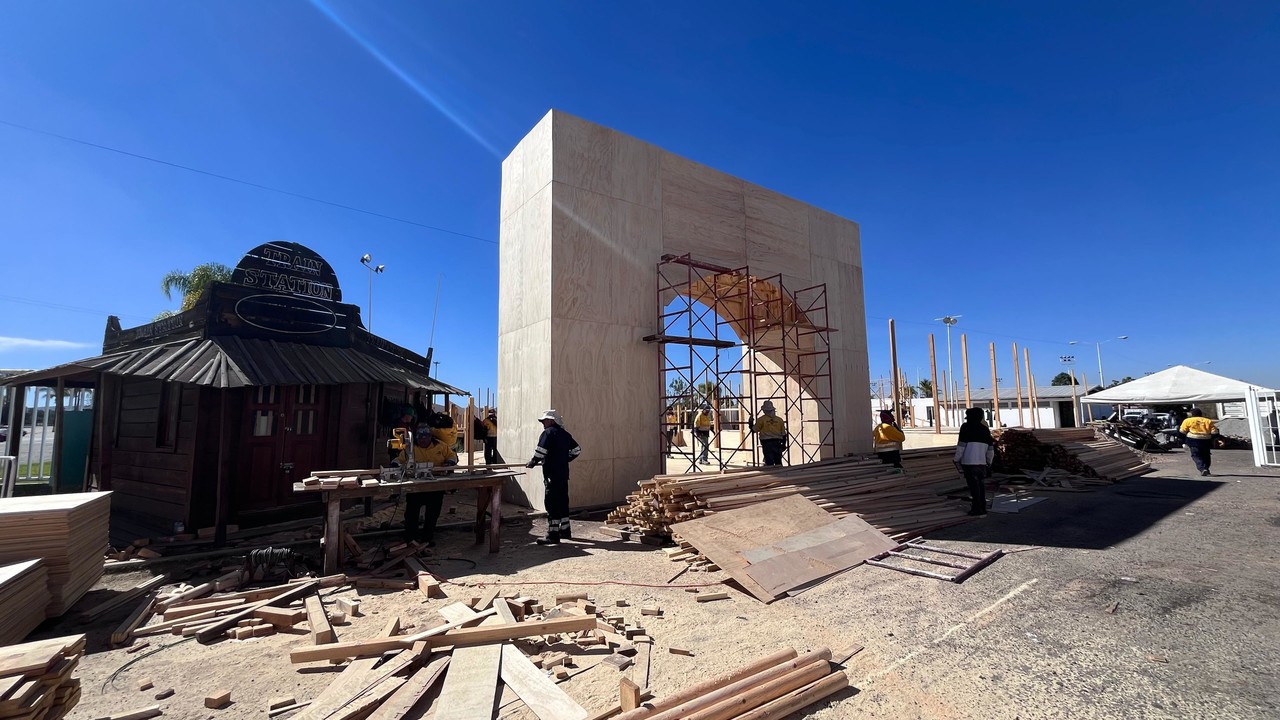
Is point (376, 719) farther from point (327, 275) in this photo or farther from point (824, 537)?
point (327, 275)

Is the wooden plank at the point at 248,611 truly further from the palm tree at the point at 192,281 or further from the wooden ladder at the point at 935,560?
the palm tree at the point at 192,281

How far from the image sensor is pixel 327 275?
10812mm

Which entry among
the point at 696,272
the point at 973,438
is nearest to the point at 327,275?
the point at 696,272

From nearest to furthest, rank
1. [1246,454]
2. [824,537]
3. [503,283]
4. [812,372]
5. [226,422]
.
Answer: [824,537] → [226,422] → [503,283] → [812,372] → [1246,454]

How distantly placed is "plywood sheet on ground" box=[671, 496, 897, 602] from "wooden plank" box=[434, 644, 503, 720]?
2842 millimetres

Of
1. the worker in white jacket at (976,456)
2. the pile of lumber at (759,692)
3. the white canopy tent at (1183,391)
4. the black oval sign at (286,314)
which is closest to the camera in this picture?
the pile of lumber at (759,692)

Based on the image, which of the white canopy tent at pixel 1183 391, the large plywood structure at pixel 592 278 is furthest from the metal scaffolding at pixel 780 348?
the white canopy tent at pixel 1183 391

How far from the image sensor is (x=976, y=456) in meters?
9.16

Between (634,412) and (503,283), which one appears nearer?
(634,412)

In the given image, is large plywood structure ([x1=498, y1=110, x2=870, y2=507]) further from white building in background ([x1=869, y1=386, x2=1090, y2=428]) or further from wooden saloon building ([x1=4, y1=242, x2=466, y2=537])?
white building in background ([x1=869, y1=386, x2=1090, y2=428])

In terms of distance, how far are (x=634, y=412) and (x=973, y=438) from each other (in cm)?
625

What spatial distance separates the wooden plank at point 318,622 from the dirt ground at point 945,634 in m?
0.15

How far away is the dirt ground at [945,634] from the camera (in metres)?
3.44

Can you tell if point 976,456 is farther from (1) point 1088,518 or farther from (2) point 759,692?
(2) point 759,692
